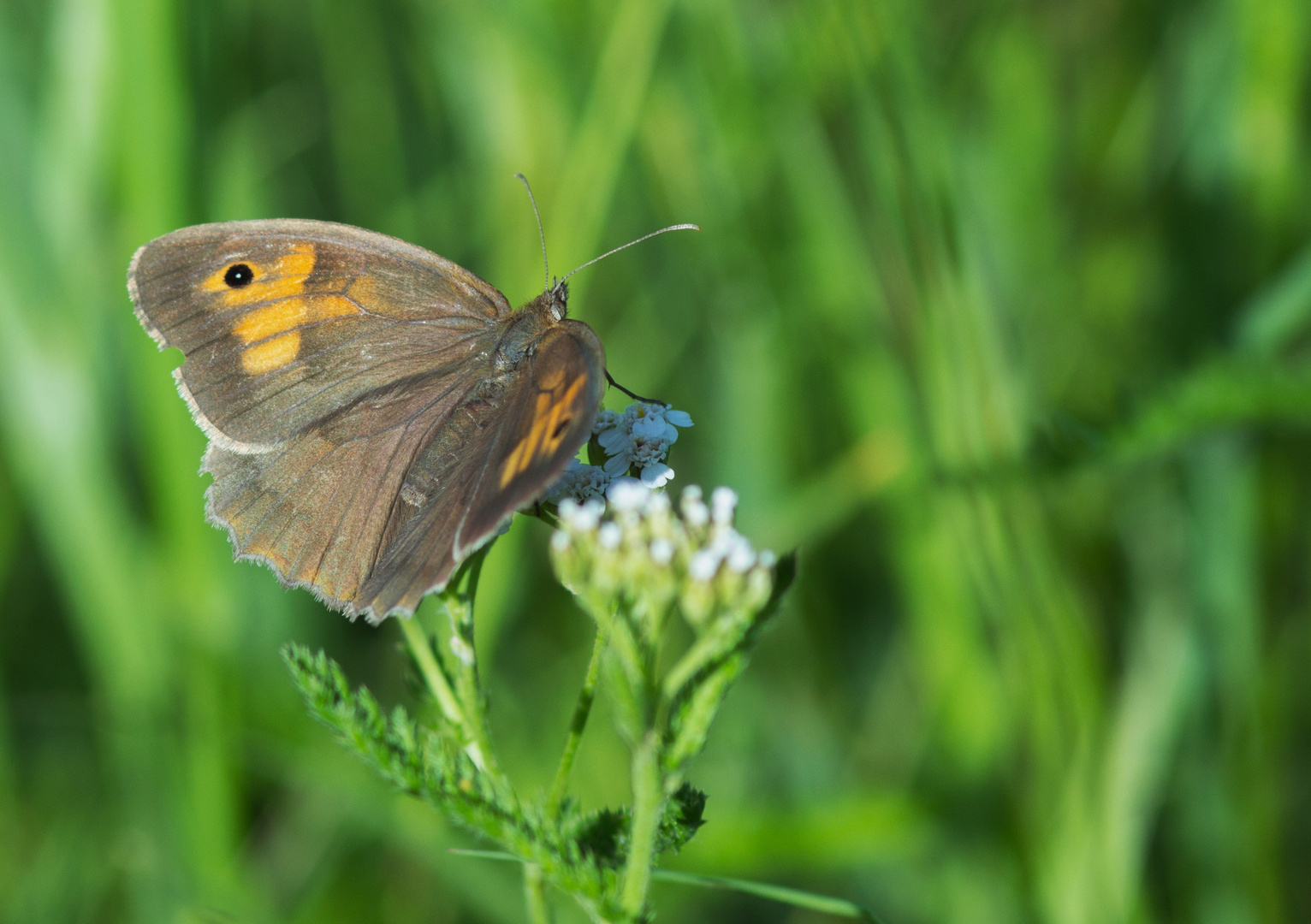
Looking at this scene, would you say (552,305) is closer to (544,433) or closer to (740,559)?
(544,433)

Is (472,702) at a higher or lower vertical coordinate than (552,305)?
lower

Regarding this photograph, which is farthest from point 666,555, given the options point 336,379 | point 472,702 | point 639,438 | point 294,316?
point 294,316

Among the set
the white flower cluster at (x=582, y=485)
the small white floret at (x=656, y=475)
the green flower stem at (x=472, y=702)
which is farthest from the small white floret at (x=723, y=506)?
the green flower stem at (x=472, y=702)

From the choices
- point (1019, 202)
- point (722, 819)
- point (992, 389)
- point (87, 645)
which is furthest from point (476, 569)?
point (1019, 202)

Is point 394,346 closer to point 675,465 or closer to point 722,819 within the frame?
point 722,819

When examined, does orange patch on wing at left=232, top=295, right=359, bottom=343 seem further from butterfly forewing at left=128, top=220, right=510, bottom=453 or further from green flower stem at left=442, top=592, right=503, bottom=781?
green flower stem at left=442, top=592, right=503, bottom=781

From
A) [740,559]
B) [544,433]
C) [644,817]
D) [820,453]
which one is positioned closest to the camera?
[644,817]
